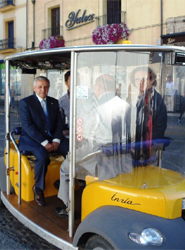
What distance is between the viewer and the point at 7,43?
25.3 metres

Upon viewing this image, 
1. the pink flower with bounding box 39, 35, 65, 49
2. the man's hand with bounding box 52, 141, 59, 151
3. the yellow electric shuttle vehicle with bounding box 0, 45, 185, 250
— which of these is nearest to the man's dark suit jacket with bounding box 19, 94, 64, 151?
the man's hand with bounding box 52, 141, 59, 151

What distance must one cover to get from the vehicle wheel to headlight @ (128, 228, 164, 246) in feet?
0.68

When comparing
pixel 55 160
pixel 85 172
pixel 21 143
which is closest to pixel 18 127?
pixel 21 143

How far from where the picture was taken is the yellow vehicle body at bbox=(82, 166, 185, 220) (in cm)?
235

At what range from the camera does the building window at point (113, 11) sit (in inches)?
699

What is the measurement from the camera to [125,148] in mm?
2510

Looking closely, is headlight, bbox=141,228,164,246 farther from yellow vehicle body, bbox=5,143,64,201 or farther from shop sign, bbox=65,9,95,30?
shop sign, bbox=65,9,95,30

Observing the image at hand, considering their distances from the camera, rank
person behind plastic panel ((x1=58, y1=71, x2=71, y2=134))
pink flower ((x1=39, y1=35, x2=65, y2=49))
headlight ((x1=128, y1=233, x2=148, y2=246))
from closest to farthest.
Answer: headlight ((x1=128, y1=233, x2=148, y2=246))
person behind plastic panel ((x1=58, y1=71, x2=71, y2=134))
pink flower ((x1=39, y1=35, x2=65, y2=49))

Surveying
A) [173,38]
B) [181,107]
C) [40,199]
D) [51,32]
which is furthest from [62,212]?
[51,32]

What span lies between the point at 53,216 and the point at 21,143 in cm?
100

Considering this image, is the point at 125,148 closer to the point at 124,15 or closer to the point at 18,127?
the point at 18,127

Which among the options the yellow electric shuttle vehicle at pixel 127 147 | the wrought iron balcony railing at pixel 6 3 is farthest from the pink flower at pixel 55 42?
the yellow electric shuttle vehicle at pixel 127 147

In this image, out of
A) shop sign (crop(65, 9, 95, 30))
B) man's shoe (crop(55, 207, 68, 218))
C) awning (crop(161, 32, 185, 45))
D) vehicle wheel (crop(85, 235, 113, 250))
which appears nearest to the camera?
vehicle wheel (crop(85, 235, 113, 250))

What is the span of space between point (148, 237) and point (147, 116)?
0.89 metres
